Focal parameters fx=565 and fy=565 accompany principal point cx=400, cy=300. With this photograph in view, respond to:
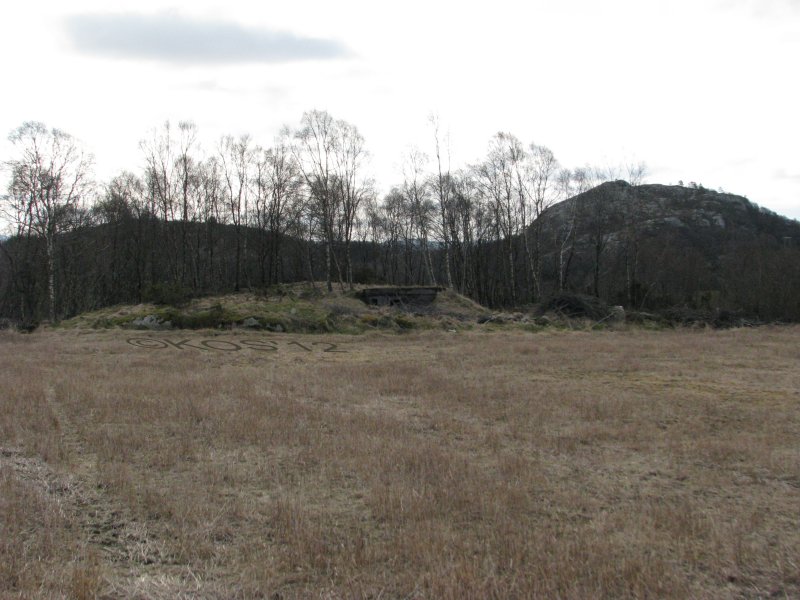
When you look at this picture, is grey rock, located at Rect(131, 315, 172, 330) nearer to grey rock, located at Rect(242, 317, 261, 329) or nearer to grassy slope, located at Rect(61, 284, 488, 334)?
grassy slope, located at Rect(61, 284, 488, 334)

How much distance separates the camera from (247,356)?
18.2 m

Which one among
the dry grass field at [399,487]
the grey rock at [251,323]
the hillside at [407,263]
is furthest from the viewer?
the hillside at [407,263]

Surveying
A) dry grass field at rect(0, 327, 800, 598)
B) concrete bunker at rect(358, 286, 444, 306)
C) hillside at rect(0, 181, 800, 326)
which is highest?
hillside at rect(0, 181, 800, 326)

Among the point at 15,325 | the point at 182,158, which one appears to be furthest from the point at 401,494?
the point at 182,158

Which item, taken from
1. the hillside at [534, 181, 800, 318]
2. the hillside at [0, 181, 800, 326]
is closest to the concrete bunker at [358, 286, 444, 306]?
the hillside at [0, 181, 800, 326]

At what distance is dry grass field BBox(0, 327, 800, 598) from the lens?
392 cm

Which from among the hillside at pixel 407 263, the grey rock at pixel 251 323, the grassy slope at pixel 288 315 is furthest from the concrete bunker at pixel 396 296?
the grey rock at pixel 251 323

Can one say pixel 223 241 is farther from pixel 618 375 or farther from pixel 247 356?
pixel 618 375

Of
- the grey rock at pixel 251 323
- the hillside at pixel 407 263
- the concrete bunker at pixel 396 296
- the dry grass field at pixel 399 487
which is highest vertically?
the hillside at pixel 407 263

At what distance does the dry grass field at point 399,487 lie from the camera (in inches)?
154

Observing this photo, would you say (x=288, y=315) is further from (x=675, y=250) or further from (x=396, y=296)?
(x=675, y=250)

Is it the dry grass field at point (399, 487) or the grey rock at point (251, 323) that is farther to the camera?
the grey rock at point (251, 323)

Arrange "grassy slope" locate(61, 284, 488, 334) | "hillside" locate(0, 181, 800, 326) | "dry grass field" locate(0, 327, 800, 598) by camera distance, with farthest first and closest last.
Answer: "hillside" locate(0, 181, 800, 326), "grassy slope" locate(61, 284, 488, 334), "dry grass field" locate(0, 327, 800, 598)

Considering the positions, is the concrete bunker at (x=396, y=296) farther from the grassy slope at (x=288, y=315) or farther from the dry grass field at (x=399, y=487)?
the dry grass field at (x=399, y=487)
